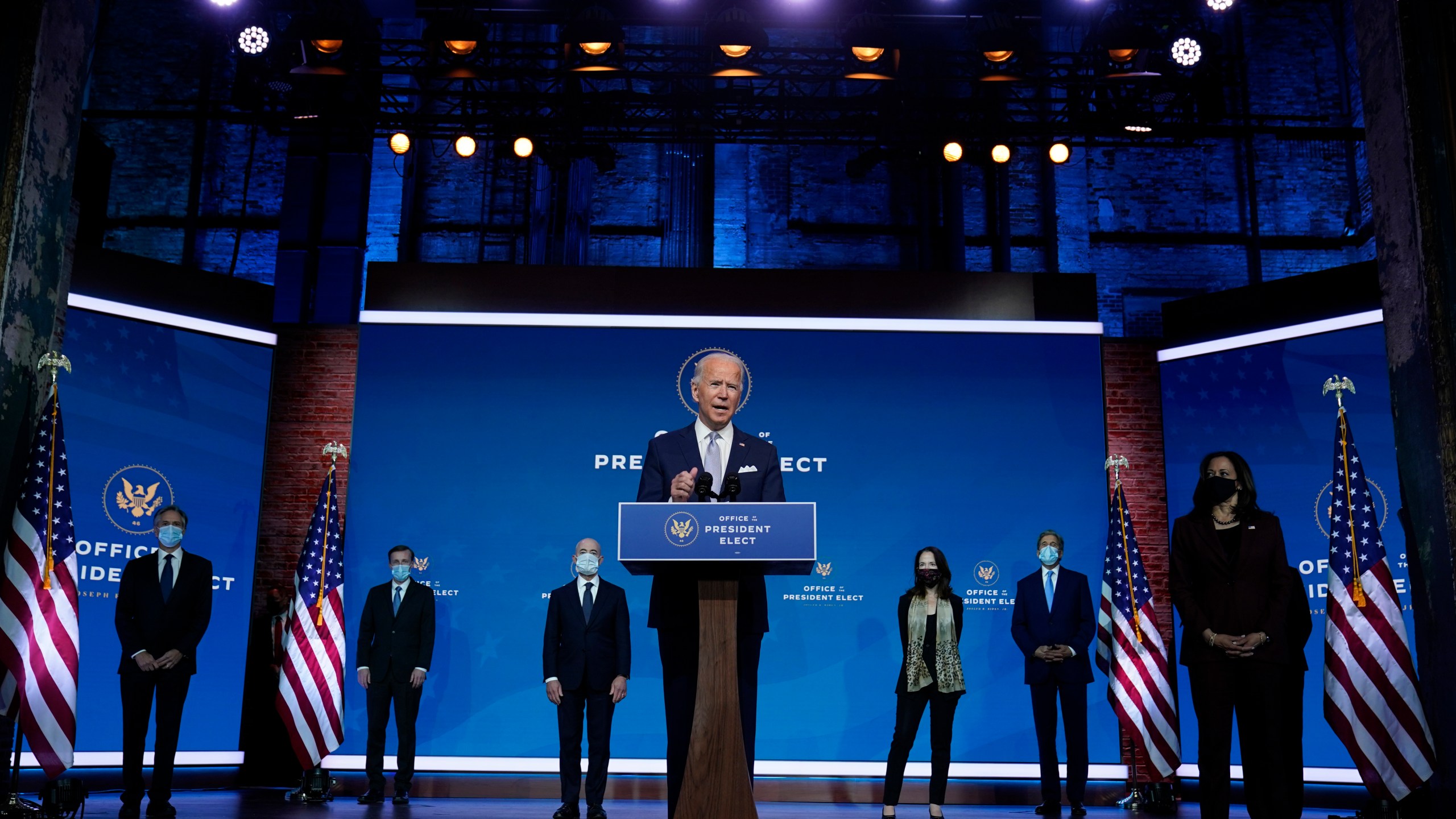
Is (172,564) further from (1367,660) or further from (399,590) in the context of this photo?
(1367,660)

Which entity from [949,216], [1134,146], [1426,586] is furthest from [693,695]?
[1134,146]

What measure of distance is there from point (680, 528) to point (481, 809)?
4.36 meters

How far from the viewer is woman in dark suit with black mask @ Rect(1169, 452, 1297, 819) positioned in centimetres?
433

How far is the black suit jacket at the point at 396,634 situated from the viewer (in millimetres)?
7637

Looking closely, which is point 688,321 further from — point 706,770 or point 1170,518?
point 706,770

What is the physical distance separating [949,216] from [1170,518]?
13.6 feet

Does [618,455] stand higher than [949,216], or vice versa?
[949,216]

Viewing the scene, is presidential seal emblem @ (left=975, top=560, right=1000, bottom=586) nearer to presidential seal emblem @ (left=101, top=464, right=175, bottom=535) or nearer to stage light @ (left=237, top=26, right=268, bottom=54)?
presidential seal emblem @ (left=101, top=464, right=175, bottom=535)

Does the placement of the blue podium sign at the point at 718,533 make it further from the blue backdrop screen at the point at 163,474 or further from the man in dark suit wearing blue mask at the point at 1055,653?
the blue backdrop screen at the point at 163,474

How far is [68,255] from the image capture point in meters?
7.90

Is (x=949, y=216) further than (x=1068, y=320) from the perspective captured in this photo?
Yes

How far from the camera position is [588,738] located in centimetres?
670

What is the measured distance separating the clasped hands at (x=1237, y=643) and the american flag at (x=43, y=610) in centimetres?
497

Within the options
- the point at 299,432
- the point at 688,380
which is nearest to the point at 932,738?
the point at 688,380
